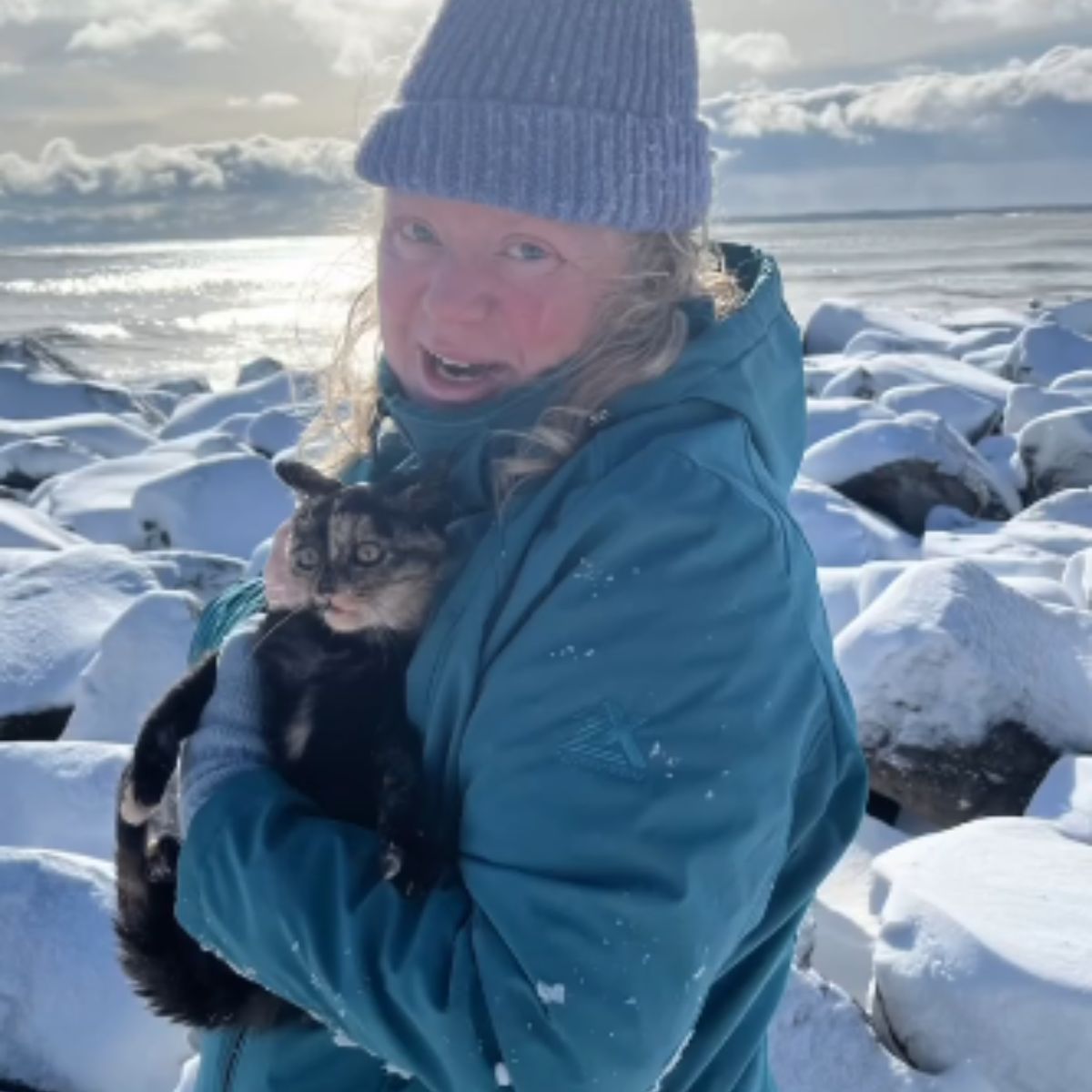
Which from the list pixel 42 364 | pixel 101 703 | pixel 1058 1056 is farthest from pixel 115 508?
pixel 42 364

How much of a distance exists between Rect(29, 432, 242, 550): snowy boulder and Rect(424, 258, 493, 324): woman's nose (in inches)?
292

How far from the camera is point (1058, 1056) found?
3.11 meters

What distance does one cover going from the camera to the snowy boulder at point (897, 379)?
13094mm

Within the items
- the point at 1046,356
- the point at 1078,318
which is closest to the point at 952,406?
the point at 1046,356

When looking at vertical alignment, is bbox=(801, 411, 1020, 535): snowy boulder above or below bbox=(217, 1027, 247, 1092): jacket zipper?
below

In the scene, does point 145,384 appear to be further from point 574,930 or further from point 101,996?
point 574,930

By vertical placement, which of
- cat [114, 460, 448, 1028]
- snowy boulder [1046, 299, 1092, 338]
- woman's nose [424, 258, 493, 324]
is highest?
woman's nose [424, 258, 493, 324]

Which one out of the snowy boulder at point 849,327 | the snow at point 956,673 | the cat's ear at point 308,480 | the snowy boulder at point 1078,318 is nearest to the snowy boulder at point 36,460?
the snow at point 956,673

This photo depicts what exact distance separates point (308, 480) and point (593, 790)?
909mm

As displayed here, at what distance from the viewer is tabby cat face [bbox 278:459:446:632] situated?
1693 mm

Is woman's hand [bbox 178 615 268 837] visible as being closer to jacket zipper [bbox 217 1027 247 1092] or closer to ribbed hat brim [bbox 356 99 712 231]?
jacket zipper [bbox 217 1027 247 1092]

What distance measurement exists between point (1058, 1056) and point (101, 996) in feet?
7.08

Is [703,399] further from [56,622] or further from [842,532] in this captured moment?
[842,532]

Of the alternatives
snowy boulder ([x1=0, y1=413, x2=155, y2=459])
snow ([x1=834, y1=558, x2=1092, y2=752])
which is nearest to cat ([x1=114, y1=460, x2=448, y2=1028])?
snow ([x1=834, y1=558, x2=1092, y2=752])
